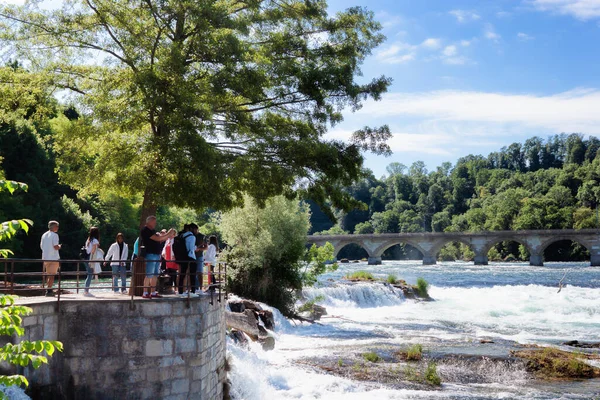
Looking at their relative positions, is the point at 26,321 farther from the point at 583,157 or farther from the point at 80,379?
the point at 583,157

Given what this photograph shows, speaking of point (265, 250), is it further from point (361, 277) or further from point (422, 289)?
point (361, 277)

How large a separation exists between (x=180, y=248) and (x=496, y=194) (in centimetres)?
12354

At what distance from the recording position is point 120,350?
8.16 metres

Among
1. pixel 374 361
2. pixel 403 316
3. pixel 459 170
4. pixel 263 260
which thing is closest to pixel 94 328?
pixel 374 361

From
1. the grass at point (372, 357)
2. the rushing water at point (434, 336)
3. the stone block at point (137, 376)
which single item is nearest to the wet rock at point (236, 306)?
the rushing water at point (434, 336)

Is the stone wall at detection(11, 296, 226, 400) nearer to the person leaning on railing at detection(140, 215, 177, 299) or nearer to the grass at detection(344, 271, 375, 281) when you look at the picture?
the person leaning on railing at detection(140, 215, 177, 299)

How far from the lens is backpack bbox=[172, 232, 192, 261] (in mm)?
9875

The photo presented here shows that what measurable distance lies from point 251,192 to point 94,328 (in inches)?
215

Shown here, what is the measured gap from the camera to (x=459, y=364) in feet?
52.1

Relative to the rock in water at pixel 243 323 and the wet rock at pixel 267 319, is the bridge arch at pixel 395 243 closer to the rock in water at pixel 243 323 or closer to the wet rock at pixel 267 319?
the wet rock at pixel 267 319

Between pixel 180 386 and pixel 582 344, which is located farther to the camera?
pixel 582 344

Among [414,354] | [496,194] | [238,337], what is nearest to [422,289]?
[414,354]

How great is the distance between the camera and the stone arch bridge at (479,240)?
74625mm

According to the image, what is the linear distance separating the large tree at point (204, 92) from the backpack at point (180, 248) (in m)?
1.20
